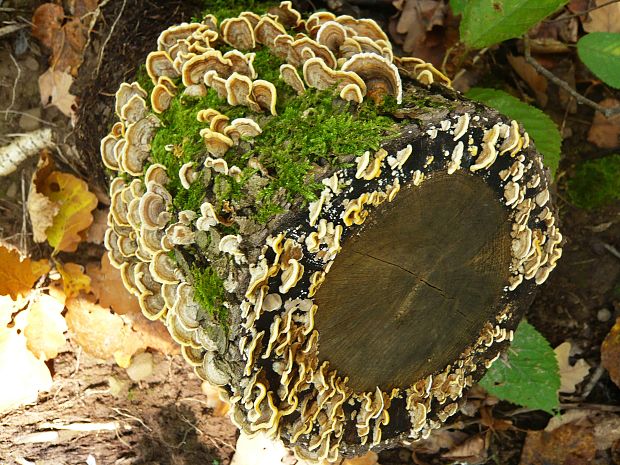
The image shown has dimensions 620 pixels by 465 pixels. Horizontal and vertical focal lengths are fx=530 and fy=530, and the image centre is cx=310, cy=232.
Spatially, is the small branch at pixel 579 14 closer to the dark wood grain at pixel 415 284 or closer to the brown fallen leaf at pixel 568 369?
the dark wood grain at pixel 415 284

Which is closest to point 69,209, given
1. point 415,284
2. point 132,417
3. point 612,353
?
point 132,417

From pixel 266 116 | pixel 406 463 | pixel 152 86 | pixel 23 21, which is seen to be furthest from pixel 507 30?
pixel 23 21

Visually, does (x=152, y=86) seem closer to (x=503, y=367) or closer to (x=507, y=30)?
(x=507, y=30)

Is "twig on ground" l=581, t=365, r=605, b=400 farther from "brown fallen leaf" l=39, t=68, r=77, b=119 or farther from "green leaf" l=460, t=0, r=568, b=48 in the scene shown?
"brown fallen leaf" l=39, t=68, r=77, b=119

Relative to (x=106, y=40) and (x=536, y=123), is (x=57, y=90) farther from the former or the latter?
(x=536, y=123)

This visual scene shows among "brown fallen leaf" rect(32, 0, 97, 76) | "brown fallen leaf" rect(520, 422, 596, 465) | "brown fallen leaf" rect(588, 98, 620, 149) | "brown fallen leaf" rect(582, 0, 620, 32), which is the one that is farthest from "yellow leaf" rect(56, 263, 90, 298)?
"brown fallen leaf" rect(582, 0, 620, 32)
